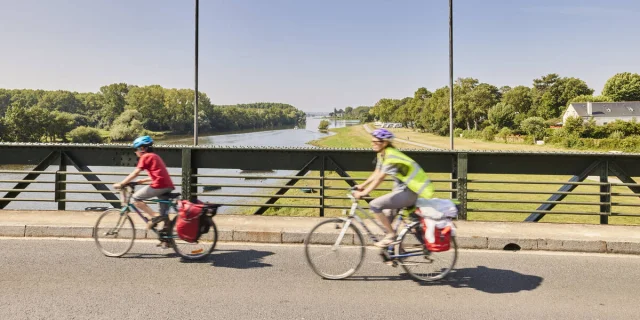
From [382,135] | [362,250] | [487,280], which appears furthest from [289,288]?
→ [487,280]

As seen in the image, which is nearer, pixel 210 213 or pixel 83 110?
pixel 210 213

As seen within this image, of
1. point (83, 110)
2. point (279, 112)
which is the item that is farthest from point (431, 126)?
point (279, 112)

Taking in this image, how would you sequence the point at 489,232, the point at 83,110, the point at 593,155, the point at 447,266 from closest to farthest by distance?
the point at 447,266 < the point at 489,232 < the point at 593,155 < the point at 83,110

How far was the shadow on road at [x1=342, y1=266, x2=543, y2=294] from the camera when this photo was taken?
449cm

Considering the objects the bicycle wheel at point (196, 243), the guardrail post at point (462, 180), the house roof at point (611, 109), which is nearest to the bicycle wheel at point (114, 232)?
the bicycle wheel at point (196, 243)

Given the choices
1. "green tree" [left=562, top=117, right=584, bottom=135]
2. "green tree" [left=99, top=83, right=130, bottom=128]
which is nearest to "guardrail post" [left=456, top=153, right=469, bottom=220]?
"green tree" [left=562, top=117, right=584, bottom=135]

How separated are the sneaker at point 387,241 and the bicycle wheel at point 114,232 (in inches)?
122

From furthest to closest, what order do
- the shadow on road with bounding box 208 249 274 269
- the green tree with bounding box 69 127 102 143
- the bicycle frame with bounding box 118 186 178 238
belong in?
the green tree with bounding box 69 127 102 143, the bicycle frame with bounding box 118 186 178 238, the shadow on road with bounding box 208 249 274 269

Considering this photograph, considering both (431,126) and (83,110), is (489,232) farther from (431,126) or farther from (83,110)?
(83,110)

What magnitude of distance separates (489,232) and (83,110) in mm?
122675

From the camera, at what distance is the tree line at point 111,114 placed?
6150cm

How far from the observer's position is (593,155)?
23.4 ft

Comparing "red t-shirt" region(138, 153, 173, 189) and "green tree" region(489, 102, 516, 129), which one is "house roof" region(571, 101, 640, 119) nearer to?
"green tree" region(489, 102, 516, 129)

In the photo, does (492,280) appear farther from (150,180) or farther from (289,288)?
(150,180)
